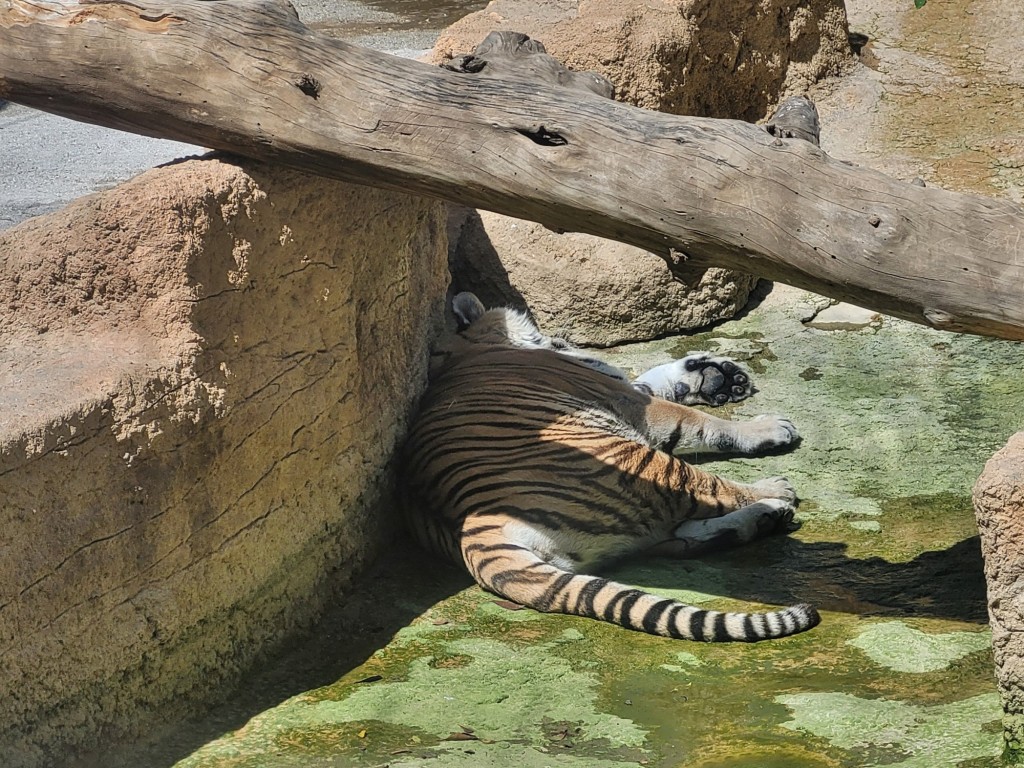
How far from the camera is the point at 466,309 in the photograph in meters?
6.18

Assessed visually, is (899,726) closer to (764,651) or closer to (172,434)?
(764,651)

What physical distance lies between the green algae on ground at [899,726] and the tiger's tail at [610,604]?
38cm

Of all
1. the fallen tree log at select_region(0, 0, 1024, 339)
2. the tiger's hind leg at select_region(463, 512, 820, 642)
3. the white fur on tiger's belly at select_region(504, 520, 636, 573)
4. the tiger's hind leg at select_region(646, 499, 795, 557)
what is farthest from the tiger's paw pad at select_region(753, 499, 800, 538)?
the fallen tree log at select_region(0, 0, 1024, 339)

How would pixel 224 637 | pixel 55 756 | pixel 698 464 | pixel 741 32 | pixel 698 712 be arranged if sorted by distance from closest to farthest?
pixel 55 756 < pixel 698 712 < pixel 224 637 < pixel 698 464 < pixel 741 32

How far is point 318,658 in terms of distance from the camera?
4.14 meters

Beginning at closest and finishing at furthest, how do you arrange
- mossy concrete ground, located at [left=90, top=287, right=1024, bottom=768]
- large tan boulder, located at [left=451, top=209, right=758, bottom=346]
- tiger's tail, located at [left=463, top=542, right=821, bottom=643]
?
mossy concrete ground, located at [left=90, top=287, right=1024, bottom=768], tiger's tail, located at [left=463, top=542, right=821, bottom=643], large tan boulder, located at [left=451, top=209, right=758, bottom=346]

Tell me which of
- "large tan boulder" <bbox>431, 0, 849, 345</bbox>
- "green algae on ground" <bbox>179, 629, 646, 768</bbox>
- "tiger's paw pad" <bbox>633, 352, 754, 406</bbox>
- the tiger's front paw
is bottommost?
"green algae on ground" <bbox>179, 629, 646, 768</bbox>

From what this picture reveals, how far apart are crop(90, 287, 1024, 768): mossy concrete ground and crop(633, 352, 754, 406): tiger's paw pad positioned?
2.17ft

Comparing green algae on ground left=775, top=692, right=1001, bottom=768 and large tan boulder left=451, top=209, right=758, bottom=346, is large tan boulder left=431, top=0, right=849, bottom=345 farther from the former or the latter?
green algae on ground left=775, top=692, right=1001, bottom=768

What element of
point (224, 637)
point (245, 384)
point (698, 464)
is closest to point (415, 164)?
point (245, 384)

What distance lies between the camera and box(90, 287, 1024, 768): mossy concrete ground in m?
3.47

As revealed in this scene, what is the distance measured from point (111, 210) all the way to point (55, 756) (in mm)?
1474

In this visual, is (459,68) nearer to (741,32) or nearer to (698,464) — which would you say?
(698,464)

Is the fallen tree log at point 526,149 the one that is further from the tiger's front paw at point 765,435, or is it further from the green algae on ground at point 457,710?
the tiger's front paw at point 765,435
